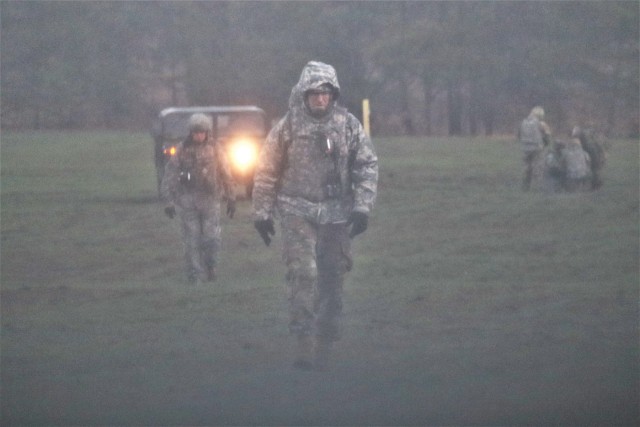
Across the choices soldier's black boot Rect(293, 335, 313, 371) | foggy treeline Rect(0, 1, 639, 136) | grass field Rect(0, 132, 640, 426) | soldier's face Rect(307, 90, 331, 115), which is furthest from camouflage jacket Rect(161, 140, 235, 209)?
foggy treeline Rect(0, 1, 639, 136)

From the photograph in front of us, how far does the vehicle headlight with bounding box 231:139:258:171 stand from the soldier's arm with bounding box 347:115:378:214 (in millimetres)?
16632

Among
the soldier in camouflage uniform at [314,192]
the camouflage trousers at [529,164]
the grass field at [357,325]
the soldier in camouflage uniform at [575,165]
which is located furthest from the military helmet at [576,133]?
the soldier in camouflage uniform at [314,192]

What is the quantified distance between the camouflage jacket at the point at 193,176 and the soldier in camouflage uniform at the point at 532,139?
41.8 feet

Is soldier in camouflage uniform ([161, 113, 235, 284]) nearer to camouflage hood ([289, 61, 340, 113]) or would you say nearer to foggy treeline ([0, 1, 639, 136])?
camouflage hood ([289, 61, 340, 113])

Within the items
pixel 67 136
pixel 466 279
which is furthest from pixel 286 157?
pixel 67 136

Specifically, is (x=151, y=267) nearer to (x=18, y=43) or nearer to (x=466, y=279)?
(x=466, y=279)

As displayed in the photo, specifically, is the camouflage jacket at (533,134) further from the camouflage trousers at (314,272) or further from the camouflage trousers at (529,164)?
the camouflage trousers at (314,272)

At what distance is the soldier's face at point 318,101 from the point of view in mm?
7934

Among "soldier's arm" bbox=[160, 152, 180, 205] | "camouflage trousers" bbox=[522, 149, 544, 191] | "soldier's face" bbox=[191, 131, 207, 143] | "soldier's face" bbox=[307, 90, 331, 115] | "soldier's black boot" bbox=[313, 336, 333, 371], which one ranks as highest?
"soldier's face" bbox=[307, 90, 331, 115]

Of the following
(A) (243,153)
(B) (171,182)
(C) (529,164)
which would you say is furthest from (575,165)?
(B) (171,182)

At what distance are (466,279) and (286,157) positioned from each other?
5107mm

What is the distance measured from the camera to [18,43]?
162 ft

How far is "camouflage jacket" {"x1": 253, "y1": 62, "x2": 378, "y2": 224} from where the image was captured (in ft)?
26.2

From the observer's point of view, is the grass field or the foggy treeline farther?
the foggy treeline
